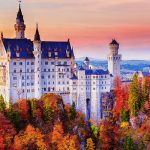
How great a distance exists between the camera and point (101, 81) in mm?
Result: 112625

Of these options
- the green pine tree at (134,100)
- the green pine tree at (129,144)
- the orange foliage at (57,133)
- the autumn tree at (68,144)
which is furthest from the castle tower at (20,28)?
the green pine tree at (129,144)

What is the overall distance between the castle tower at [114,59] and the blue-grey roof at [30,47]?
9.44m

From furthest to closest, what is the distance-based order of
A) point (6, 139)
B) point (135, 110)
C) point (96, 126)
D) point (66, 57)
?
point (66, 57)
point (96, 126)
point (135, 110)
point (6, 139)

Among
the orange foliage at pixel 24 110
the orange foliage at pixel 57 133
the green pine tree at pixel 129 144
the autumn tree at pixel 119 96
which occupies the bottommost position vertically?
the green pine tree at pixel 129 144

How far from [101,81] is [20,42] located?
18743 mm

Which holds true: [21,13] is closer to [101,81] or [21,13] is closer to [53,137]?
[101,81]

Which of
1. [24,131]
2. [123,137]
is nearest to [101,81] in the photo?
[123,137]

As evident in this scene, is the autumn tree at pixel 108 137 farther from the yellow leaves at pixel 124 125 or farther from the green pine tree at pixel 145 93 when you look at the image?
the green pine tree at pixel 145 93

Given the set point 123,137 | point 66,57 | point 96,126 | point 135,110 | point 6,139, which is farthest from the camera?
point 66,57

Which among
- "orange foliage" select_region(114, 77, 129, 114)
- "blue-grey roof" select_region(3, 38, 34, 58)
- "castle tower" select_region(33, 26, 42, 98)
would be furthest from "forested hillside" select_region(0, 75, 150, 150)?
"blue-grey roof" select_region(3, 38, 34, 58)

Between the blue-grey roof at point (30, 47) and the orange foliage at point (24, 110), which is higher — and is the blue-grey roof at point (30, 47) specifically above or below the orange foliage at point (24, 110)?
above

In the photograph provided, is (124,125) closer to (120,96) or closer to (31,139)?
(120,96)

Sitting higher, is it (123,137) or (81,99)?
(81,99)

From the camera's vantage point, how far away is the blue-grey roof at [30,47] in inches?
4358
